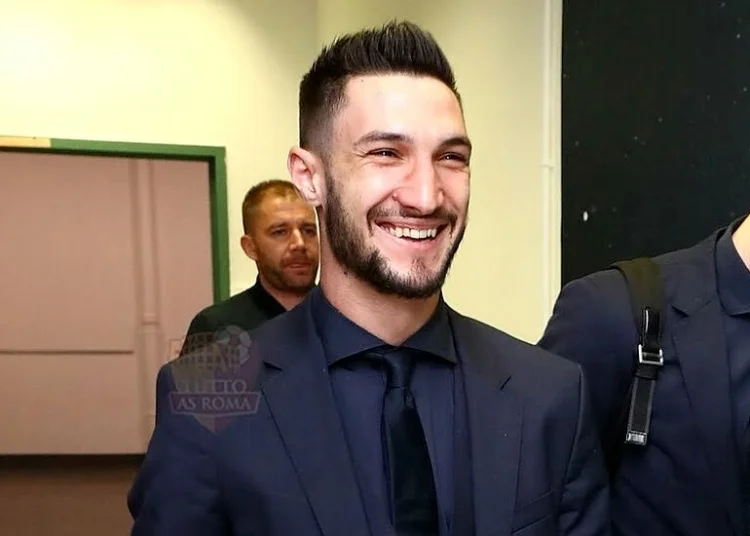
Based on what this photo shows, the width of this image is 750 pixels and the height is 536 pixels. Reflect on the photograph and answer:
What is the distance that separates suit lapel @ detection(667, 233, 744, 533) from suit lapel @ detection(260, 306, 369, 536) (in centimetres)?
51

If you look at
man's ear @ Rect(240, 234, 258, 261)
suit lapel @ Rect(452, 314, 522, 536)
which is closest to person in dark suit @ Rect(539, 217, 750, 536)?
suit lapel @ Rect(452, 314, 522, 536)

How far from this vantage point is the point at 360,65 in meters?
0.98

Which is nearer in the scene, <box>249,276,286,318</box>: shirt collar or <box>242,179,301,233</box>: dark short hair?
<box>249,276,286,318</box>: shirt collar

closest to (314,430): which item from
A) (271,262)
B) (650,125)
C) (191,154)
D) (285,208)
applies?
(650,125)

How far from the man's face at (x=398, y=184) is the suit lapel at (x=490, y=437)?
0.14 metres

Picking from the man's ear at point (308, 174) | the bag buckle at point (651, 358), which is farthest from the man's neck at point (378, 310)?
the bag buckle at point (651, 358)

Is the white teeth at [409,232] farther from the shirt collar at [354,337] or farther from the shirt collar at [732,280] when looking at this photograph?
the shirt collar at [732,280]

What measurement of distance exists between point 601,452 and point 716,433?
165mm

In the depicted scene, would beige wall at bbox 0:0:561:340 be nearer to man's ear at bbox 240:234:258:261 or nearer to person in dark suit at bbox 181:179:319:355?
person in dark suit at bbox 181:179:319:355

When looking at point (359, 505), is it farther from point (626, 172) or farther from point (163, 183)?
point (163, 183)

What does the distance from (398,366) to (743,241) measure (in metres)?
0.57

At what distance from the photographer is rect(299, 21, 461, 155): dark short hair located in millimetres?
970

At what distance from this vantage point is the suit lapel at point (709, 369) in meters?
1.00

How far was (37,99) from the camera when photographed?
295 centimetres
